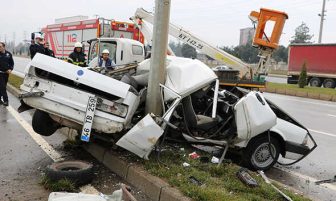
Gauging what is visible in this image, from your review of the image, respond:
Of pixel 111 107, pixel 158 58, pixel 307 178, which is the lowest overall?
pixel 307 178

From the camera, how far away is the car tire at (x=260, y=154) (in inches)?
223

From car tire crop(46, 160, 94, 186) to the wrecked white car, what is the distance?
15.5 inches

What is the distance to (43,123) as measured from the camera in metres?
5.55

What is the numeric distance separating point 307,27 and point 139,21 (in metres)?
73.3

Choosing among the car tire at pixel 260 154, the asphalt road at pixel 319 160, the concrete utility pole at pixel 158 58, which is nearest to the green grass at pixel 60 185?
the concrete utility pole at pixel 158 58

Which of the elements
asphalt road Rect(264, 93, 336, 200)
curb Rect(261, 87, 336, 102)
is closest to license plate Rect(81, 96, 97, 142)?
asphalt road Rect(264, 93, 336, 200)

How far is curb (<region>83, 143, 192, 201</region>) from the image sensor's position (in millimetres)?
4118

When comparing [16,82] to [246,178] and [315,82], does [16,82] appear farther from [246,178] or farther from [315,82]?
[315,82]

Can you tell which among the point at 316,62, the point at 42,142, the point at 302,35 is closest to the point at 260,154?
the point at 42,142

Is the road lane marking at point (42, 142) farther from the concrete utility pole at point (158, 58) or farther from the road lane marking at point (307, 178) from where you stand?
the road lane marking at point (307, 178)

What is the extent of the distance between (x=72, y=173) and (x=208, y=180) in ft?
5.28

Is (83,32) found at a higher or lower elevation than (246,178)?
higher

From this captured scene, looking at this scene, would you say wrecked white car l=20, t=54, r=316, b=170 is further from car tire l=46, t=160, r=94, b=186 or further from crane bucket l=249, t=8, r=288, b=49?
crane bucket l=249, t=8, r=288, b=49

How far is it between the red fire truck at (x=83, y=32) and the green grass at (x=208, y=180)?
541 inches
